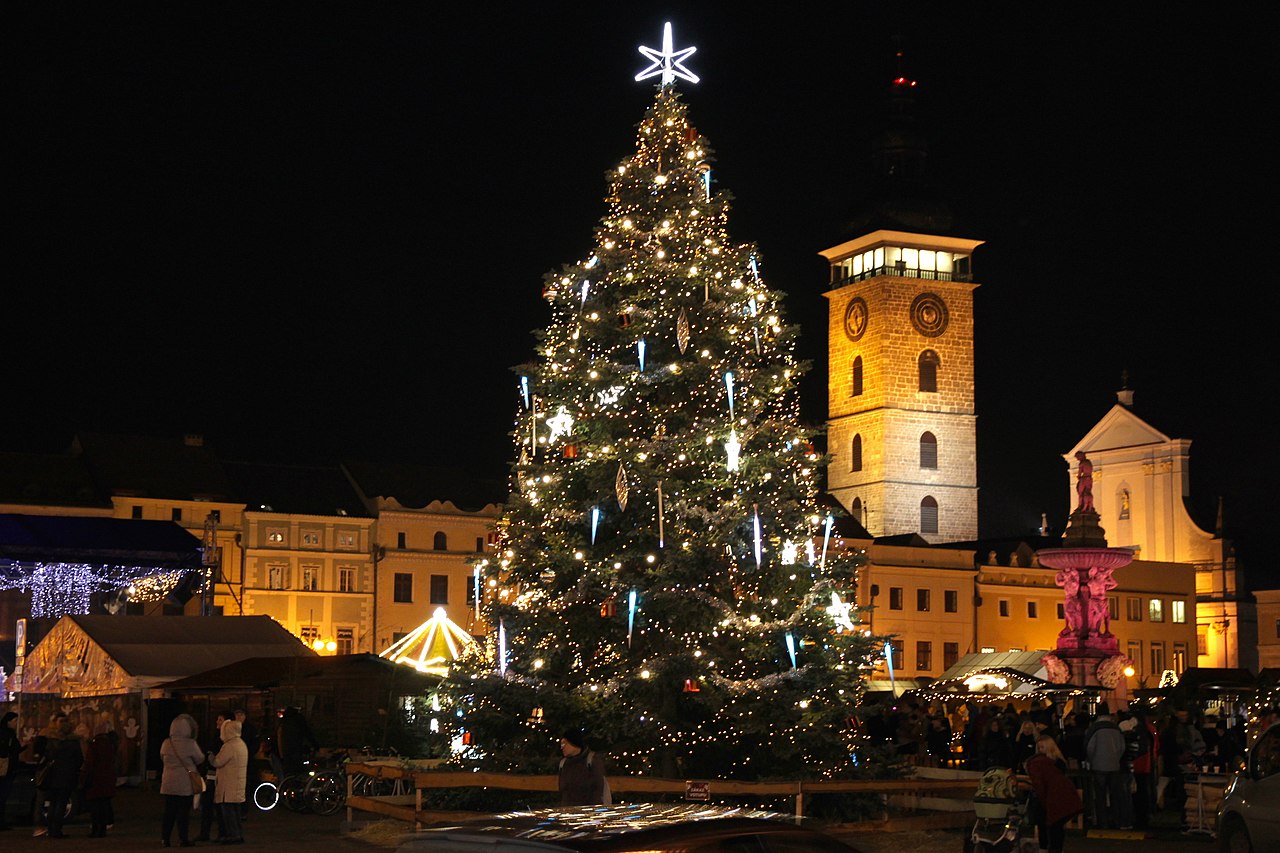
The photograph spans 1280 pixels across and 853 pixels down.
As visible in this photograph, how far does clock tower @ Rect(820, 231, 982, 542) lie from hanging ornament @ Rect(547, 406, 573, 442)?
193ft

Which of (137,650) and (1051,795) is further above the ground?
(137,650)

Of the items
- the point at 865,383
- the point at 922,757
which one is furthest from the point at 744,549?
the point at 865,383

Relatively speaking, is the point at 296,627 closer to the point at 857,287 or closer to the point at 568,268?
the point at 857,287

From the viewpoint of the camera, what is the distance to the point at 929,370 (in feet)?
270

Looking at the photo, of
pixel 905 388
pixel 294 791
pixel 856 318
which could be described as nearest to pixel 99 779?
pixel 294 791

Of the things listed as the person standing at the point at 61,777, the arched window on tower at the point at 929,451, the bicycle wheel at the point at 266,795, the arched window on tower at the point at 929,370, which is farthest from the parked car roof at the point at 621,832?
the arched window on tower at the point at 929,370

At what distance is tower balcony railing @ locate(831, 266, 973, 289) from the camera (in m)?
82.0

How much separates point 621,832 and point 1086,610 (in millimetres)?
38666

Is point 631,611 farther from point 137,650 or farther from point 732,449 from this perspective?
point 137,650

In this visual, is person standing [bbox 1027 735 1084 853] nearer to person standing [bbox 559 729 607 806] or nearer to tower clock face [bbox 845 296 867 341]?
person standing [bbox 559 729 607 806]

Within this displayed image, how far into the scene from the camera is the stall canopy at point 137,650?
1160 inches

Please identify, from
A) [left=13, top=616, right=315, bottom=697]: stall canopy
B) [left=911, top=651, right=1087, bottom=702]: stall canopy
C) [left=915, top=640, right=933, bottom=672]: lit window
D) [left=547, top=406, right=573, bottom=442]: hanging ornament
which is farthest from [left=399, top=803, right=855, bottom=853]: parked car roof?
[left=915, top=640, right=933, bottom=672]: lit window

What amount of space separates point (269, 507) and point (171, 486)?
11.6 feet

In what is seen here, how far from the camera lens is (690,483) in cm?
2028
